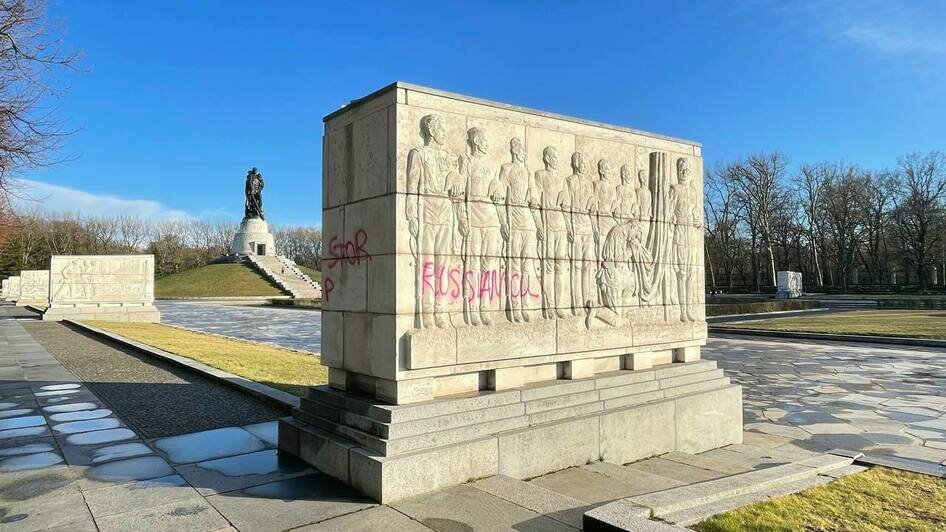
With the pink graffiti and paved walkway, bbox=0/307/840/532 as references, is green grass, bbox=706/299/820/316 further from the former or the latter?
the pink graffiti

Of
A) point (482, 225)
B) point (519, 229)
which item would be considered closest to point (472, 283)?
point (482, 225)

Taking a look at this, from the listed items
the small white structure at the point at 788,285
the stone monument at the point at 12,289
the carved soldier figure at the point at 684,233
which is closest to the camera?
the carved soldier figure at the point at 684,233

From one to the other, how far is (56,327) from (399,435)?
24.2m

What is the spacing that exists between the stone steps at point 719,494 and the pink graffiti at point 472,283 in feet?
7.96

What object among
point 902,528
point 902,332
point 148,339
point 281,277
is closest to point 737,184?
point 902,332

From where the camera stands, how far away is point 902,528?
14.1 feet

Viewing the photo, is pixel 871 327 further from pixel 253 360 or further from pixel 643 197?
pixel 253 360

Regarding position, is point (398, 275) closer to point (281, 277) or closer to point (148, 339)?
point (148, 339)

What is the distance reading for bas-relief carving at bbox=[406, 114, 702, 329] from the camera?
5512 millimetres

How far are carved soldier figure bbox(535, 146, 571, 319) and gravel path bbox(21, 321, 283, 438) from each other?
425 cm

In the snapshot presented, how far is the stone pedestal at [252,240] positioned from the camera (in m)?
68.2

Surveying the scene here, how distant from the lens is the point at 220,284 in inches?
2281

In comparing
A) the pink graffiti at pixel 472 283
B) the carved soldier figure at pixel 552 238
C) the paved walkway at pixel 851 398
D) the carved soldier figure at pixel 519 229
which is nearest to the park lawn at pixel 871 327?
the paved walkway at pixel 851 398

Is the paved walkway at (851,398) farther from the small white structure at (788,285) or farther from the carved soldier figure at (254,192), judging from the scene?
the carved soldier figure at (254,192)
